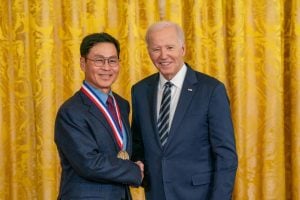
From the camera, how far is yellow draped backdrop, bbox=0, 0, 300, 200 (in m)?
3.24

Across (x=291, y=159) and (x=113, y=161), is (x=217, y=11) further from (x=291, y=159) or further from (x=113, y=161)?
(x=113, y=161)

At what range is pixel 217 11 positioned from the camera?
3.25m

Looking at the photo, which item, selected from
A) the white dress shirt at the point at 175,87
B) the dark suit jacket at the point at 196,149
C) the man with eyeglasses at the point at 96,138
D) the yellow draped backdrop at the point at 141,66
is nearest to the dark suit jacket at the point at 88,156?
the man with eyeglasses at the point at 96,138

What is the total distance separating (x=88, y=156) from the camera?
187cm

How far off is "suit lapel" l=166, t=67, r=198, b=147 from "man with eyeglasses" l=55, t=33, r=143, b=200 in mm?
205

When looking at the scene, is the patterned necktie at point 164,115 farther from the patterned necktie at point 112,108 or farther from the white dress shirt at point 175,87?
the patterned necktie at point 112,108

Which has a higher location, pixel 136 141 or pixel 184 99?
pixel 184 99

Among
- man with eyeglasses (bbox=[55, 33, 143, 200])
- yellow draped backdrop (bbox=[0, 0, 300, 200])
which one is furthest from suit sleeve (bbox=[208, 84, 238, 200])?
yellow draped backdrop (bbox=[0, 0, 300, 200])

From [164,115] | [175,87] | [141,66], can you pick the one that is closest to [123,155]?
[164,115]

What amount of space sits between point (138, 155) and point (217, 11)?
144 centimetres

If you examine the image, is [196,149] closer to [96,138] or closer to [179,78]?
[179,78]

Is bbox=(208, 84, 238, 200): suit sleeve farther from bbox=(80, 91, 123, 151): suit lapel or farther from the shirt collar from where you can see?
bbox=(80, 91, 123, 151): suit lapel

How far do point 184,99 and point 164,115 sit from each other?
0.39 ft

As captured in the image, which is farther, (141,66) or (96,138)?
(141,66)
